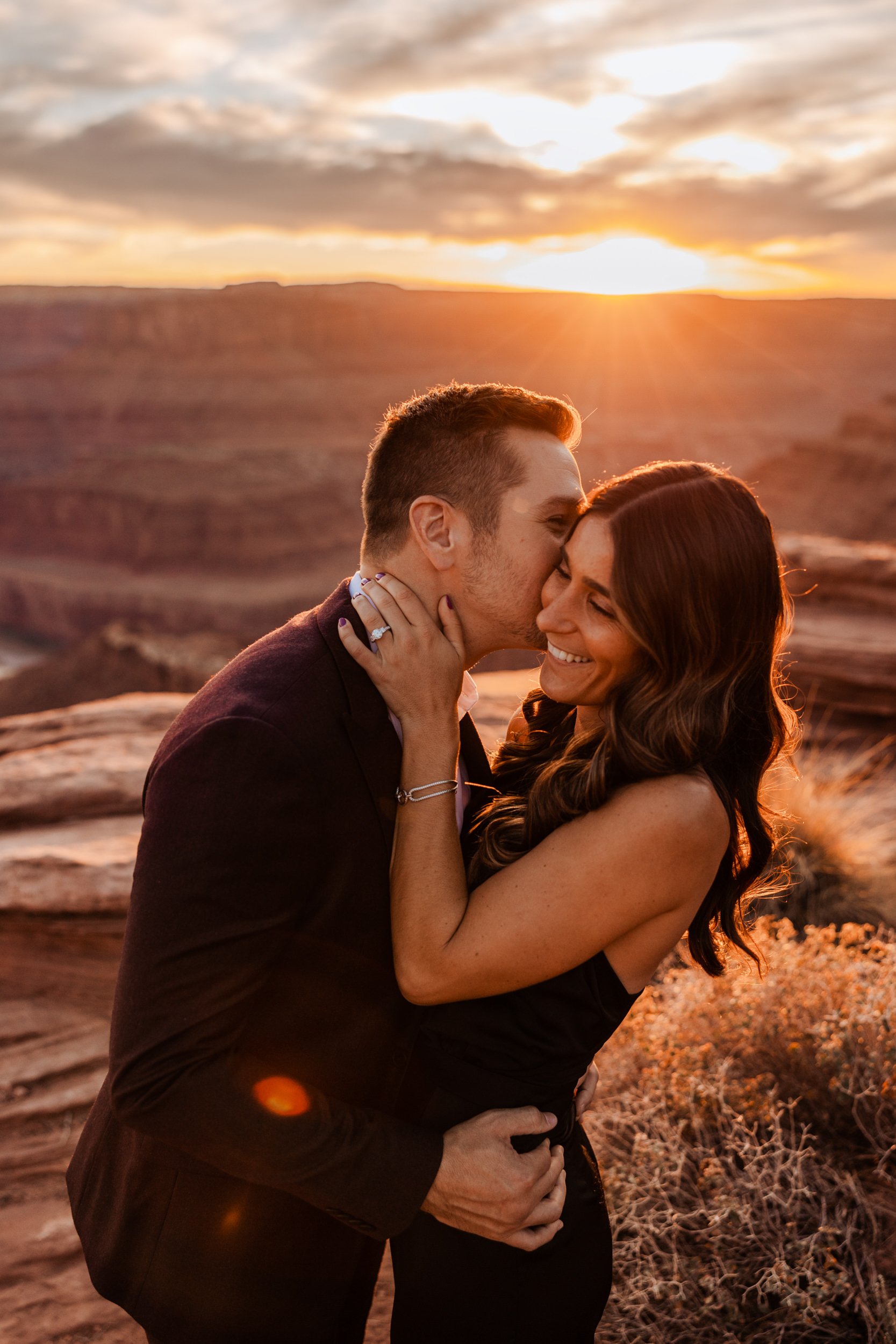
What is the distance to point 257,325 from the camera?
65.3 metres

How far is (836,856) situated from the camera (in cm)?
563

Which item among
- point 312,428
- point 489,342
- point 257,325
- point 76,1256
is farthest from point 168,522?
point 76,1256

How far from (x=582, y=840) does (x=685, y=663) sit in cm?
46

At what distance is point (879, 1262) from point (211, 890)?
8.04 feet

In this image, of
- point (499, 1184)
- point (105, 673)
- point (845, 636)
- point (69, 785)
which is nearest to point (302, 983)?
point (499, 1184)

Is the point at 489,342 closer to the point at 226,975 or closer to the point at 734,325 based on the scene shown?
the point at 734,325

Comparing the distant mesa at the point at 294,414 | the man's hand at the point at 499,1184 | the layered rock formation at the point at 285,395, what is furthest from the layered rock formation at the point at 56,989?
the layered rock formation at the point at 285,395

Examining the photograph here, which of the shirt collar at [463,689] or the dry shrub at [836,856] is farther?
the dry shrub at [836,856]

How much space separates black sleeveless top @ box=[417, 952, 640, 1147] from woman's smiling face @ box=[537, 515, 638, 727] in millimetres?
601

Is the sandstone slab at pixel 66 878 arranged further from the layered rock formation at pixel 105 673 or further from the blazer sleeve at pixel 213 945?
the layered rock formation at pixel 105 673

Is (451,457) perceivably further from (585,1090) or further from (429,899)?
(585,1090)

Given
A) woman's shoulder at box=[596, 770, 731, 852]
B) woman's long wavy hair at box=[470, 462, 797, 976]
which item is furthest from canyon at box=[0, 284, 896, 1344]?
woman's shoulder at box=[596, 770, 731, 852]

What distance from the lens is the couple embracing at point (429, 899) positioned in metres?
1.44

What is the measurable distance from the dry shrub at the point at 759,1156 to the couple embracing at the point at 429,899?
1.06 metres
